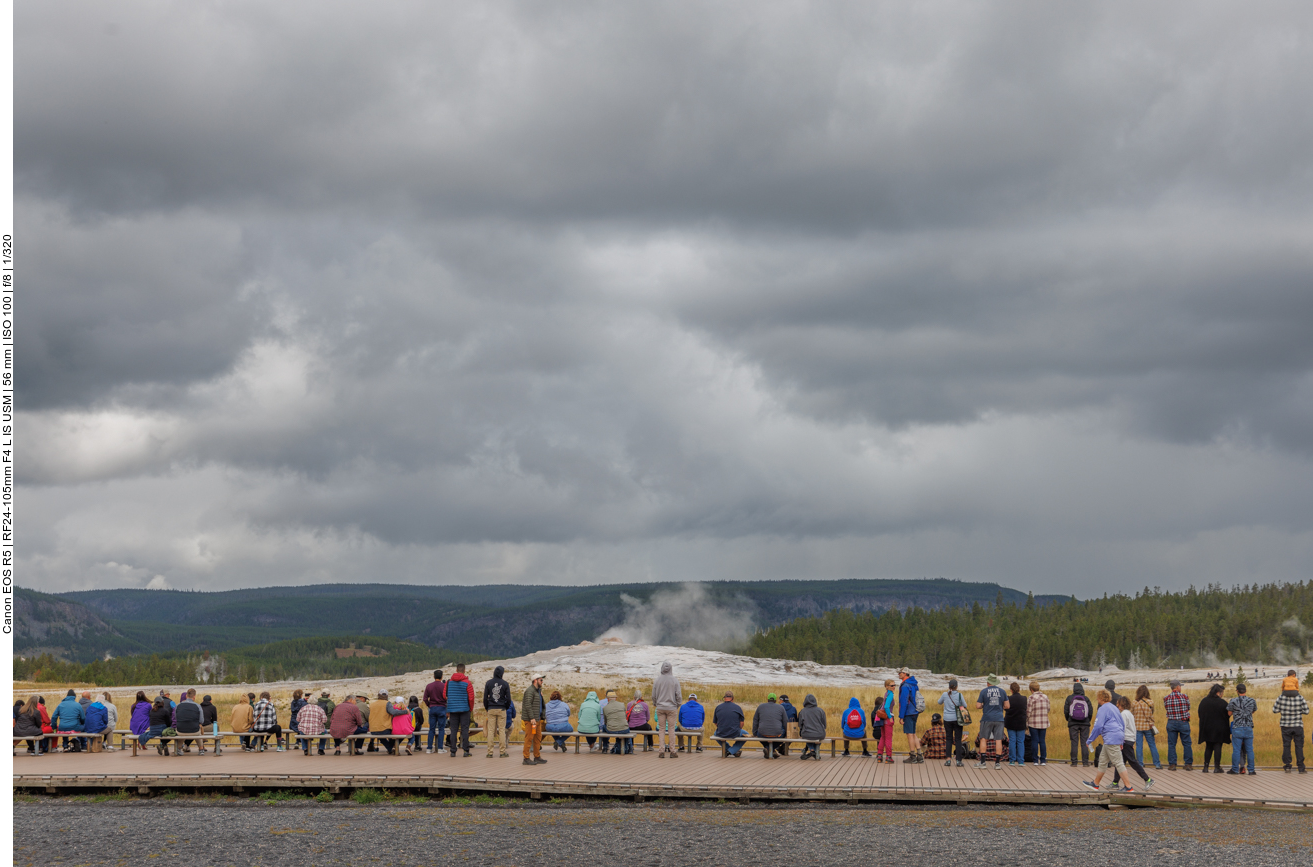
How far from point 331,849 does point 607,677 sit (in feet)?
163

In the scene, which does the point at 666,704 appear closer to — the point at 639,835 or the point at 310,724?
the point at 639,835

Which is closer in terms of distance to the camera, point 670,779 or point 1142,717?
point 670,779

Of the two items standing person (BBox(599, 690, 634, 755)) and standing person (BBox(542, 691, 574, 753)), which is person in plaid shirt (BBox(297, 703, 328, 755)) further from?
standing person (BBox(599, 690, 634, 755))

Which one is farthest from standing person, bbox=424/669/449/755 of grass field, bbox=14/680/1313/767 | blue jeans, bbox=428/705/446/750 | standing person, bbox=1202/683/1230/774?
standing person, bbox=1202/683/1230/774

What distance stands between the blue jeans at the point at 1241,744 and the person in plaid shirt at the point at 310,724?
18.9 metres

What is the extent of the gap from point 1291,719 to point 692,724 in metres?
12.3

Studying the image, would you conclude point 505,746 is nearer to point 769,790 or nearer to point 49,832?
point 769,790

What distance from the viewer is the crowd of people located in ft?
74.5

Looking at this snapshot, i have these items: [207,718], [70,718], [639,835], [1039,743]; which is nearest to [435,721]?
[207,718]

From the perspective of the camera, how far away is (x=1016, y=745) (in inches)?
934

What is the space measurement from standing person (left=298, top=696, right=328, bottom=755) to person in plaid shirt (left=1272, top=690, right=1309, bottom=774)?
1966 cm

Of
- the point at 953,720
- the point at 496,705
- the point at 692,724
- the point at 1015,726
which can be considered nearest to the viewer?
the point at 1015,726

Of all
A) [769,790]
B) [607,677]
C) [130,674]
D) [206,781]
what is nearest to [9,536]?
[206,781]

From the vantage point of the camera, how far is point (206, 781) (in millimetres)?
21469
